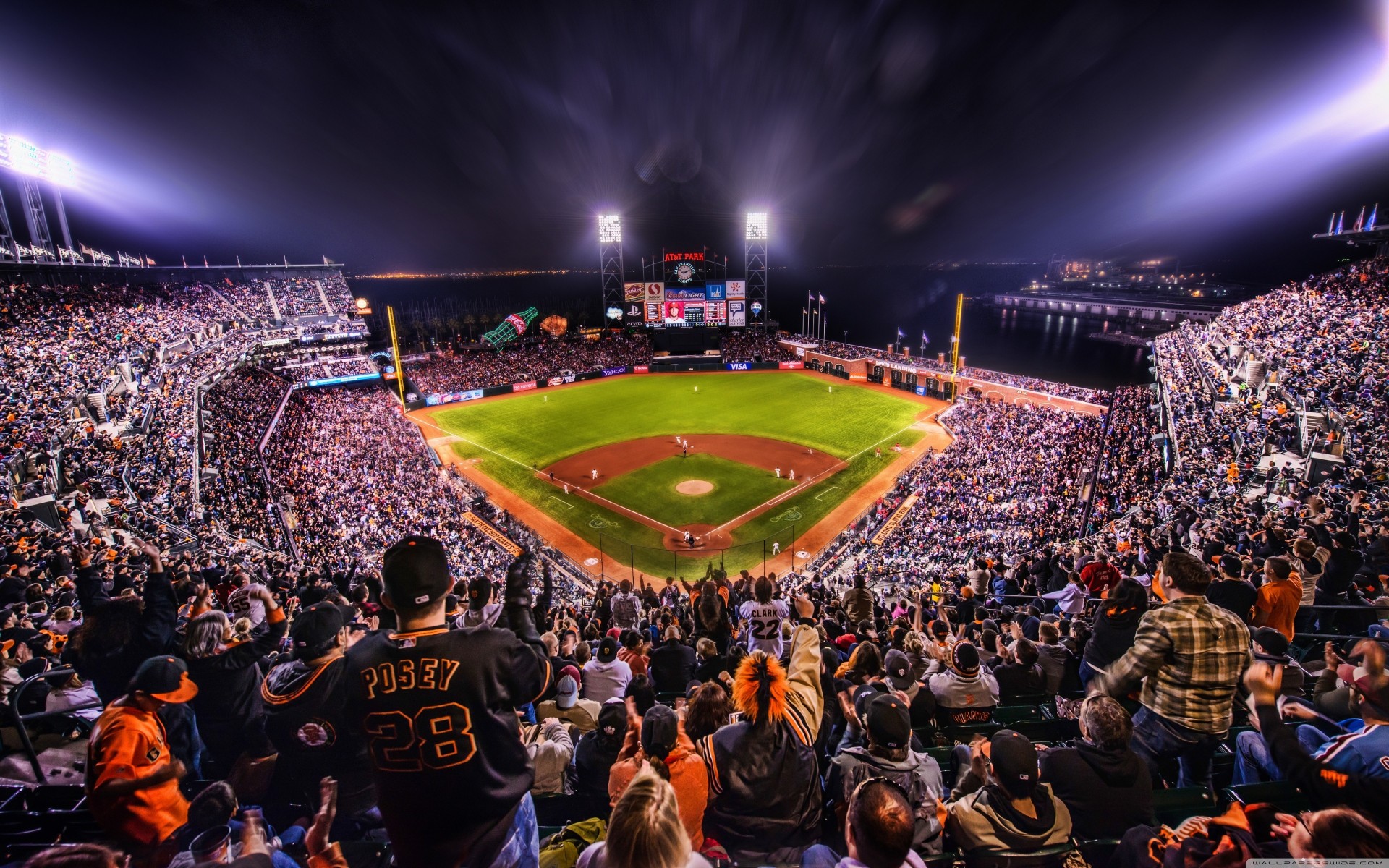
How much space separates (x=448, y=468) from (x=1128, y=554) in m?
31.0

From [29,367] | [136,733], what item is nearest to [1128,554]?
[136,733]

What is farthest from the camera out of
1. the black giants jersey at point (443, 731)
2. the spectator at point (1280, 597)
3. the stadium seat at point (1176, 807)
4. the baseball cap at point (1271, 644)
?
the spectator at point (1280, 597)

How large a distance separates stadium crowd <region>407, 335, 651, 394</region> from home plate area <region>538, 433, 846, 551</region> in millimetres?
22570

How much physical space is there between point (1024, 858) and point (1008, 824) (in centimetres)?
21

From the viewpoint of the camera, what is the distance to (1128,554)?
1179cm

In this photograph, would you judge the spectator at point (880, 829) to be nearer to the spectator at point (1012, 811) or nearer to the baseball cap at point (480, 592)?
the spectator at point (1012, 811)

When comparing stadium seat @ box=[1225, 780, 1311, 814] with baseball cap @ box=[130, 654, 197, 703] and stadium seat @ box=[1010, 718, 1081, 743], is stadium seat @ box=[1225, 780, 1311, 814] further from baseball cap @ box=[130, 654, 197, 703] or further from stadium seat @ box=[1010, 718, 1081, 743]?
baseball cap @ box=[130, 654, 197, 703]

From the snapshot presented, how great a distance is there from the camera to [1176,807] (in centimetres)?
390

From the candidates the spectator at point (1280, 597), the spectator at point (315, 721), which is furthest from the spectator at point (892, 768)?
the spectator at point (1280, 597)

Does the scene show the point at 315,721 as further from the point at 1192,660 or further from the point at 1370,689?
the point at 1370,689

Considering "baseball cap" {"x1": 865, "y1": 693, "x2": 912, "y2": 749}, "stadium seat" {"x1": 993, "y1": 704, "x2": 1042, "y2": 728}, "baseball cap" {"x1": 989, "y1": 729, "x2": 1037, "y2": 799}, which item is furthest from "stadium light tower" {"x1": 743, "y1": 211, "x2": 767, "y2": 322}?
"baseball cap" {"x1": 989, "y1": 729, "x2": 1037, "y2": 799}

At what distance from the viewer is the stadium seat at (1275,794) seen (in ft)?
12.4

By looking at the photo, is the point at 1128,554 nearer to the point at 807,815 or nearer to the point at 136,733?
the point at 807,815

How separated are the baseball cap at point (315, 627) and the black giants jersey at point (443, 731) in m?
1.08
